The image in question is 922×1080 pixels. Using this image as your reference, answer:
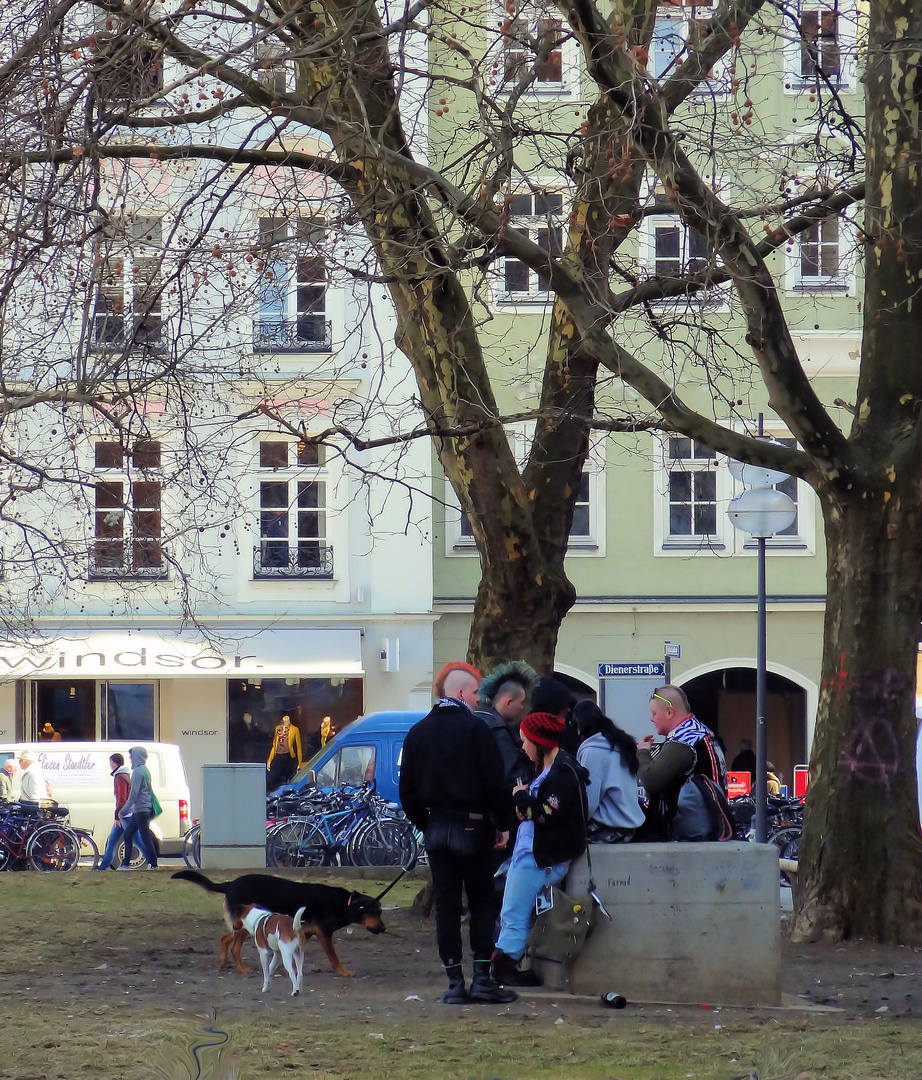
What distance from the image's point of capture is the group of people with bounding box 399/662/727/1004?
305 inches

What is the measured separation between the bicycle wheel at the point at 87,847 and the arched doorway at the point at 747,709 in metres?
12.4

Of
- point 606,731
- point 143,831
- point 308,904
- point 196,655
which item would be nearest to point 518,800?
point 606,731

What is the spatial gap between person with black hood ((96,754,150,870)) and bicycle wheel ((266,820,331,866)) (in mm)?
Result: 2701

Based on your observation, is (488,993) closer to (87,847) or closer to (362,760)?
(362,760)

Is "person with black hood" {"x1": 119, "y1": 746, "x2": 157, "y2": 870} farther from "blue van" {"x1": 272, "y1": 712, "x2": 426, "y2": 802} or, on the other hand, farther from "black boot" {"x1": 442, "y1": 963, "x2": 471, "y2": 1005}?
"black boot" {"x1": 442, "y1": 963, "x2": 471, "y2": 1005}

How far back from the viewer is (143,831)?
20.0 meters

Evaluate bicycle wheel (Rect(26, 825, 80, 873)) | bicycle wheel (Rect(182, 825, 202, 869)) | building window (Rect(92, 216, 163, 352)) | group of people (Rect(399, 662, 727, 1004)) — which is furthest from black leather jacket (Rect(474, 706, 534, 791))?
bicycle wheel (Rect(26, 825, 80, 873))

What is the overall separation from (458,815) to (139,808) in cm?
1288

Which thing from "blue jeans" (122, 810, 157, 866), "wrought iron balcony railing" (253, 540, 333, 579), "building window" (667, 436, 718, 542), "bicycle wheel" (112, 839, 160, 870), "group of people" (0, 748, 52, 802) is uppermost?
"building window" (667, 436, 718, 542)

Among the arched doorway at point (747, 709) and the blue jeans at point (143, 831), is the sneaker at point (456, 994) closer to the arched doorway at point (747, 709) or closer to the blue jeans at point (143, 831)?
the blue jeans at point (143, 831)

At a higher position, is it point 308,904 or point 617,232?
point 617,232

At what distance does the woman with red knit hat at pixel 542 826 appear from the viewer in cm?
769

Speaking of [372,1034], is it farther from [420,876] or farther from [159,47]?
[420,876]

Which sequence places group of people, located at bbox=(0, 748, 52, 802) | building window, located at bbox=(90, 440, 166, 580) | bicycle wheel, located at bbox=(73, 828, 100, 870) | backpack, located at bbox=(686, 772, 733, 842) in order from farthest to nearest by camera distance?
group of people, located at bbox=(0, 748, 52, 802)
bicycle wheel, located at bbox=(73, 828, 100, 870)
building window, located at bbox=(90, 440, 166, 580)
backpack, located at bbox=(686, 772, 733, 842)
